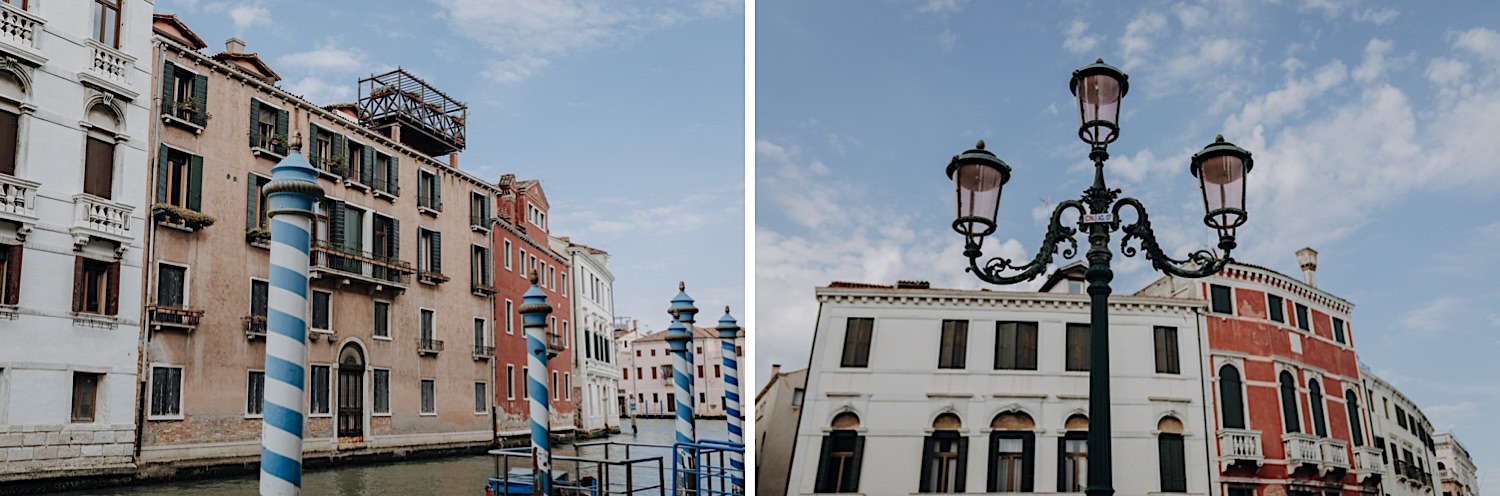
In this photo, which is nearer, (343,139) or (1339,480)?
(343,139)

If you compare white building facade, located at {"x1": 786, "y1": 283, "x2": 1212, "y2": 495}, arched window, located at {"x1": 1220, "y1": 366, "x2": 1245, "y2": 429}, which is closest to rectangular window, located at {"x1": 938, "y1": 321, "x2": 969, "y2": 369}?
white building facade, located at {"x1": 786, "y1": 283, "x2": 1212, "y2": 495}

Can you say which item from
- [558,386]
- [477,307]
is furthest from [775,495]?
[477,307]

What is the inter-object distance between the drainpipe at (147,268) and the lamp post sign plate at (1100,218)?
409cm

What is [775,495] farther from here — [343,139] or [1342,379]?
[1342,379]

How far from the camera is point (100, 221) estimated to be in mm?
4703

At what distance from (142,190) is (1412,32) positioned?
23.1ft

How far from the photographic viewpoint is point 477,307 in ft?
23.5

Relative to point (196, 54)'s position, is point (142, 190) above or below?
below

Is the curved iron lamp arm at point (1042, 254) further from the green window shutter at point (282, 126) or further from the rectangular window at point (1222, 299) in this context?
the rectangular window at point (1222, 299)

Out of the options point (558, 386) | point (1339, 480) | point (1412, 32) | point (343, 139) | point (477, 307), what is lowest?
point (1339, 480)

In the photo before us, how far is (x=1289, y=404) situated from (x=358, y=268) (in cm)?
652

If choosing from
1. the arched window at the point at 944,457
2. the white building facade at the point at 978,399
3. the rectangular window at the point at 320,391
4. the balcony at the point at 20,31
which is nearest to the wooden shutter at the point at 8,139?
the balcony at the point at 20,31

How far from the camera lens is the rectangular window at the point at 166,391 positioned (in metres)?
4.92

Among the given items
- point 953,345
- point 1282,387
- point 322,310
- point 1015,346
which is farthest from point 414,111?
point 1282,387
